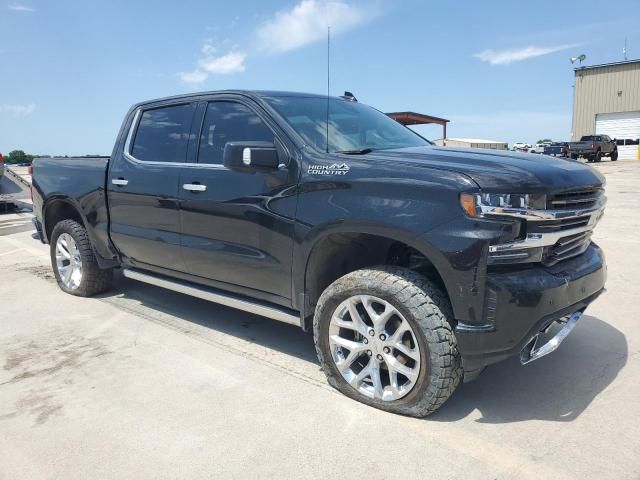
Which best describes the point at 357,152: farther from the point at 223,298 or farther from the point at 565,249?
→ the point at 223,298

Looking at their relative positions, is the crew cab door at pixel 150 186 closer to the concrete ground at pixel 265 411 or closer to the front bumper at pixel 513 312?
the concrete ground at pixel 265 411

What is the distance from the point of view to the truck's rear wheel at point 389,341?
2736 millimetres

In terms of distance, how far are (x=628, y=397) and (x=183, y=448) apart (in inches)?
101

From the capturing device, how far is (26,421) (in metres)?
2.97

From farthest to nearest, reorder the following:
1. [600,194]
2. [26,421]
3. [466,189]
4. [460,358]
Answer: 1. [600,194]
2. [26,421]
3. [460,358]
4. [466,189]

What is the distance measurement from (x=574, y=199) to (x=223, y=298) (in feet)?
8.07

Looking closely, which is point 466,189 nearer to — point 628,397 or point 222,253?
point 628,397

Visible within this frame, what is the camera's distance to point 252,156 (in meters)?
3.23

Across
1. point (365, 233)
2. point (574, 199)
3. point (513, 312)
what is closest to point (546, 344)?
point (513, 312)

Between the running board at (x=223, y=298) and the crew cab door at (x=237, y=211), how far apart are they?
0.08m

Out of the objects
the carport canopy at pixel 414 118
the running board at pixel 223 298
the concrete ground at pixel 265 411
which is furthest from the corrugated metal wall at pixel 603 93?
the running board at pixel 223 298

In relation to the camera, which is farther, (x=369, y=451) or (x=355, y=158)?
(x=355, y=158)

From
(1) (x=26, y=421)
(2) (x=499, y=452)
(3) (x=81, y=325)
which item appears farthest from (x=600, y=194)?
(3) (x=81, y=325)

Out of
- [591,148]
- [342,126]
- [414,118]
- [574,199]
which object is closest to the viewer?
[574,199]
